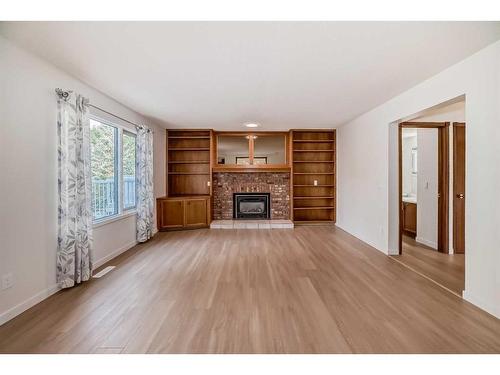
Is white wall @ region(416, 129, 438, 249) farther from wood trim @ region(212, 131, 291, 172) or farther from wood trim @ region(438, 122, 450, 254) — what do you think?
wood trim @ region(212, 131, 291, 172)

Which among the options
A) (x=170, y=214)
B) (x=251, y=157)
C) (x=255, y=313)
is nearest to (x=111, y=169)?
(x=170, y=214)

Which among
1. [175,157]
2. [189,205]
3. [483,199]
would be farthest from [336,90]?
[175,157]

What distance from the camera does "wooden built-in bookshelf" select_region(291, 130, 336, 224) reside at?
279 inches

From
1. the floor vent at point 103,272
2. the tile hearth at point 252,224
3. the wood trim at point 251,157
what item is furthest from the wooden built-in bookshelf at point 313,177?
the floor vent at point 103,272

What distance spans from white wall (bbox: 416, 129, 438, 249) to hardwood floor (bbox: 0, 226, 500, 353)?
4.83ft

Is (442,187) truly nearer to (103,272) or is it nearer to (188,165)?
(103,272)

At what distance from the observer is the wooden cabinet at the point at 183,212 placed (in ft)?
20.2

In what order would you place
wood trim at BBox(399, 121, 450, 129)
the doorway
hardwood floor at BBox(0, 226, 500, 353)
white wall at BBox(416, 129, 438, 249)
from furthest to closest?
1. white wall at BBox(416, 129, 438, 249)
2. wood trim at BBox(399, 121, 450, 129)
3. the doorway
4. hardwood floor at BBox(0, 226, 500, 353)

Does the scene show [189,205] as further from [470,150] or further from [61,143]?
[470,150]

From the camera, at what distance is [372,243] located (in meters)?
4.76

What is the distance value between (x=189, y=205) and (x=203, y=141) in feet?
5.86

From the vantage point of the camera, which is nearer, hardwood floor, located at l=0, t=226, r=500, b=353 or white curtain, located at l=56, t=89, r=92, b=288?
hardwood floor, located at l=0, t=226, r=500, b=353

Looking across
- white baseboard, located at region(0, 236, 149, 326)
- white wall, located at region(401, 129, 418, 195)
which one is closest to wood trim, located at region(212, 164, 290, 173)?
white wall, located at region(401, 129, 418, 195)

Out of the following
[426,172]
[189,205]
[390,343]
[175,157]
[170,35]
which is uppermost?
[170,35]
